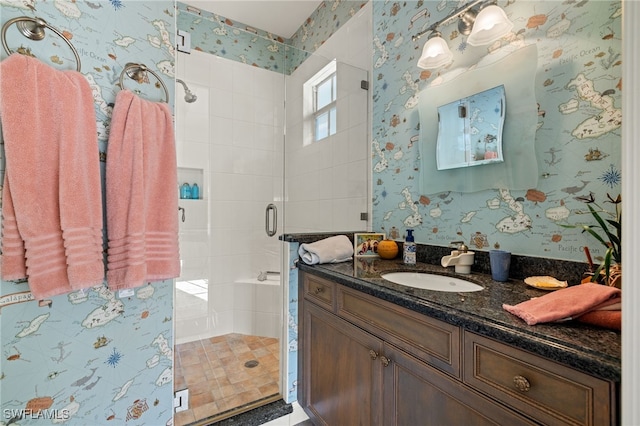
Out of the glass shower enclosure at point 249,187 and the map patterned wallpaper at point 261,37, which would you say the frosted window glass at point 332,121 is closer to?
the glass shower enclosure at point 249,187

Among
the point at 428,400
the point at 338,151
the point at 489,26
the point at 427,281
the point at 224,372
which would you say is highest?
the point at 489,26

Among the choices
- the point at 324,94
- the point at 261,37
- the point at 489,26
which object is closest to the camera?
the point at 489,26

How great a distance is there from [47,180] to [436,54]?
1757mm

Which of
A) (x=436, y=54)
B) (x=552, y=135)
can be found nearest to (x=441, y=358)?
(x=552, y=135)

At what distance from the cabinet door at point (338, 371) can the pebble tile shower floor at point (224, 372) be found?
1.40ft

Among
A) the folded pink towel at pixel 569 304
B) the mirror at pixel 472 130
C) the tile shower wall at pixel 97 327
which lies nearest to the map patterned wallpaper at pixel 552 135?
the mirror at pixel 472 130

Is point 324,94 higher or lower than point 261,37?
lower

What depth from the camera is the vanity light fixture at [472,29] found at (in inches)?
46.3

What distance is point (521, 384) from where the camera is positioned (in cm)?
64

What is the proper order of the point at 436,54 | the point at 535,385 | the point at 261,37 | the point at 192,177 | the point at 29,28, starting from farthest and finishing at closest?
the point at 261,37 < the point at 192,177 < the point at 436,54 < the point at 29,28 < the point at 535,385

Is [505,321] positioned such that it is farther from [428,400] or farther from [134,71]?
[134,71]

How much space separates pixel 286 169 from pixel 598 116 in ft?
6.40
